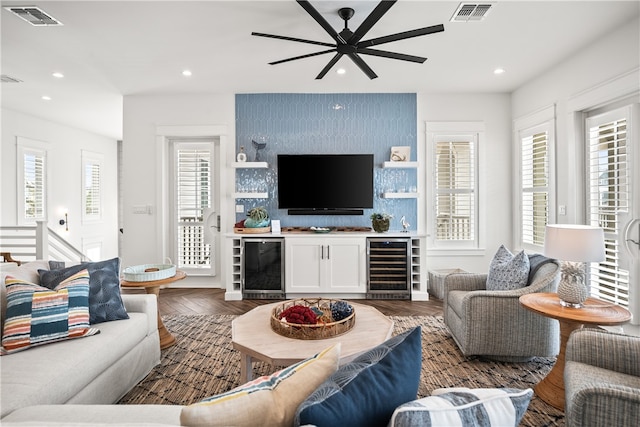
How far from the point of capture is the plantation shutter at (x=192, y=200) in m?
5.17

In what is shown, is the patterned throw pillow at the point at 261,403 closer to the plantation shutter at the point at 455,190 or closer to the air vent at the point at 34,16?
the air vent at the point at 34,16

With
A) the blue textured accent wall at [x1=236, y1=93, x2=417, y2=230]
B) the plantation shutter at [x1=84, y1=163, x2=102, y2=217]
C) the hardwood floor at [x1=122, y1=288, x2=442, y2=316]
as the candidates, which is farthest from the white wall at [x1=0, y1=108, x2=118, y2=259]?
the blue textured accent wall at [x1=236, y1=93, x2=417, y2=230]

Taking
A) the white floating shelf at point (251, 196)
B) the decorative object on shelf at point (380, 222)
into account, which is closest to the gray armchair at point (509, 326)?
the decorative object on shelf at point (380, 222)

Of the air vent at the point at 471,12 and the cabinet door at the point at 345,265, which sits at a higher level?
the air vent at the point at 471,12

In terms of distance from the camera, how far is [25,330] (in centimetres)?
185

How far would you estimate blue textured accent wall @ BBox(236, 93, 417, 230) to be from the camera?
494 centimetres

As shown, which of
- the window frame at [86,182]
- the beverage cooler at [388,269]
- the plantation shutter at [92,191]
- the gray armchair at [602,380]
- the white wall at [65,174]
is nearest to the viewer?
the gray armchair at [602,380]

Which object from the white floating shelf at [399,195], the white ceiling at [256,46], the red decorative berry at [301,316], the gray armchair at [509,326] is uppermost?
the white ceiling at [256,46]

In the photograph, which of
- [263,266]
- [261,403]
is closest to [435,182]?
[263,266]

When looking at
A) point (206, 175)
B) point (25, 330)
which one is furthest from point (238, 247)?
point (25, 330)

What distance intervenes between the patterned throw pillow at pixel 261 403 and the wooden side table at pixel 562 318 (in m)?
1.83

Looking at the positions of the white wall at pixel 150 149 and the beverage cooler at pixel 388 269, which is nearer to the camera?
the beverage cooler at pixel 388 269

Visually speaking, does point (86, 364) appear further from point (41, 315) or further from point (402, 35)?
point (402, 35)

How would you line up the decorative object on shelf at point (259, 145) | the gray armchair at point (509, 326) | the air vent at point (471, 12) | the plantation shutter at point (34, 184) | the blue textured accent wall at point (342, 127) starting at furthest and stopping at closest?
1. the plantation shutter at point (34, 184)
2. the blue textured accent wall at point (342, 127)
3. the decorative object on shelf at point (259, 145)
4. the air vent at point (471, 12)
5. the gray armchair at point (509, 326)
